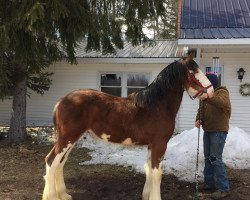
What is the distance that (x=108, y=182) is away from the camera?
22.2ft

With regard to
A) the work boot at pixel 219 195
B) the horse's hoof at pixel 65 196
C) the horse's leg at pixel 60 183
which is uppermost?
the horse's leg at pixel 60 183

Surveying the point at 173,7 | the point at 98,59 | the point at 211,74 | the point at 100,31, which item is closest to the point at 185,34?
the point at 100,31

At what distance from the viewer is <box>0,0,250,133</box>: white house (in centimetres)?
1090

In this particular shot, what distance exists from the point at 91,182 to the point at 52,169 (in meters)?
1.57

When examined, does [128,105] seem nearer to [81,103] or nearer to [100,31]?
[81,103]

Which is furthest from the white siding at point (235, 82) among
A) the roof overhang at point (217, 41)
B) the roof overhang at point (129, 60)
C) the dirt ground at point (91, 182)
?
the dirt ground at point (91, 182)

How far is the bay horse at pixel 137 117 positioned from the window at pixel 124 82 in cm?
862

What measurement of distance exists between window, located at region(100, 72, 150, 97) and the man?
26.6 feet

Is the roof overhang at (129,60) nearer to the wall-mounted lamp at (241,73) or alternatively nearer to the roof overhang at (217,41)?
the wall-mounted lamp at (241,73)

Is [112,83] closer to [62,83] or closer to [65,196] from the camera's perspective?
[62,83]

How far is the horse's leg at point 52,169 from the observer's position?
5313 mm

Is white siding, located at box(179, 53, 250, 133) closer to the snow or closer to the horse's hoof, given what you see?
the snow

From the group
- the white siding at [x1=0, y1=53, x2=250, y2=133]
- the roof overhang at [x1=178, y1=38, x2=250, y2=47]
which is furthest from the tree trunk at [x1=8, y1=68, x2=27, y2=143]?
the roof overhang at [x1=178, y1=38, x2=250, y2=47]

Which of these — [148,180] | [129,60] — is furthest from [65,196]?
[129,60]
